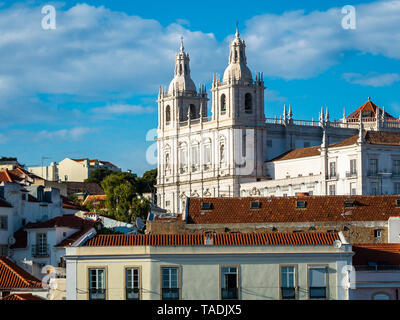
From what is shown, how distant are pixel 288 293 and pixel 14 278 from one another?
16.7 meters

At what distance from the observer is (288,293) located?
56.0 metres

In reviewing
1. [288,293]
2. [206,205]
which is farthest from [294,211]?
[288,293]

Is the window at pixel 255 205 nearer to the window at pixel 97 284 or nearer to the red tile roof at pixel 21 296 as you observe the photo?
the red tile roof at pixel 21 296

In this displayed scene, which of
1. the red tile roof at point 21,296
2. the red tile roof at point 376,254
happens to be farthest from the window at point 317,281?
the red tile roof at point 21,296

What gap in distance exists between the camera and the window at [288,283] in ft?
184

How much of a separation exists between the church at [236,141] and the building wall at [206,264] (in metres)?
71.4

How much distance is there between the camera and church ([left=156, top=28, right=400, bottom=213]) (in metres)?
136

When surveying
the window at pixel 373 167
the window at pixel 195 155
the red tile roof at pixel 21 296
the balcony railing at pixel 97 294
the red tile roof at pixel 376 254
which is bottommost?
the red tile roof at pixel 21 296

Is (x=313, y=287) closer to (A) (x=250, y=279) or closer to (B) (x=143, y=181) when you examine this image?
(A) (x=250, y=279)

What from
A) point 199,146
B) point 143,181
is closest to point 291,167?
point 199,146

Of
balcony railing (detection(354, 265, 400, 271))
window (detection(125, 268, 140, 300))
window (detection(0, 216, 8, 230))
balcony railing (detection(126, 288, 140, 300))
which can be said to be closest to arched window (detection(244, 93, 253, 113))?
window (detection(0, 216, 8, 230))

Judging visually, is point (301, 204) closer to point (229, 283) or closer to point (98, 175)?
point (229, 283)

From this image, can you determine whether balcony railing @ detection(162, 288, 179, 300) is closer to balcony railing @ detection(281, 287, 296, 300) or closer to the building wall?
the building wall
